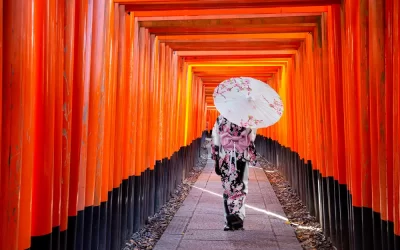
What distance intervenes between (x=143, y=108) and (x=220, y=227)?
2026 mm

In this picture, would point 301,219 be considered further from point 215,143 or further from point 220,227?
point 215,143

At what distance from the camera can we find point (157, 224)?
19.7 feet

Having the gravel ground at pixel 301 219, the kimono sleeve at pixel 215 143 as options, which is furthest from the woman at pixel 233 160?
the gravel ground at pixel 301 219

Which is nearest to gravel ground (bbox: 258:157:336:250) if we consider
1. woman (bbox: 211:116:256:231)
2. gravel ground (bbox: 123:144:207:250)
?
woman (bbox: 211:116:256:231)

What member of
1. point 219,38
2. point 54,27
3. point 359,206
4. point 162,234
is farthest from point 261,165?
point 54,27

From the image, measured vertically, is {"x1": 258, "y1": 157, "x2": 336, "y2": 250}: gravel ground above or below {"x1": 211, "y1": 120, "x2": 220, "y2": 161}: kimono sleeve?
below

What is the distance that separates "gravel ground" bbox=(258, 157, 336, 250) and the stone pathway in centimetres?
12

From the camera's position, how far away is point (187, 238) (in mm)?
5250

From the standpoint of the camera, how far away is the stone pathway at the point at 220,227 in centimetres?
500

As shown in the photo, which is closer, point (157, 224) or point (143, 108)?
point (143, 108)

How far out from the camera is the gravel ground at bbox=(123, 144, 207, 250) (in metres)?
5.02

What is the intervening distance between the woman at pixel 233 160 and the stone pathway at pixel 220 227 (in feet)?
0.97

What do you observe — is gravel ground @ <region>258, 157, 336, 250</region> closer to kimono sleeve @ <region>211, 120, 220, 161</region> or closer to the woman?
the woman

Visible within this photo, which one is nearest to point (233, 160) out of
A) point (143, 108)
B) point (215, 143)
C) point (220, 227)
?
point (215, 143)
